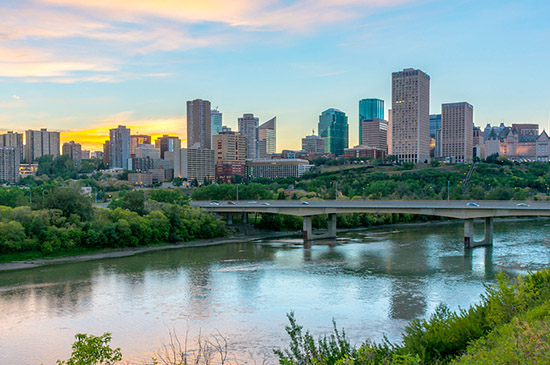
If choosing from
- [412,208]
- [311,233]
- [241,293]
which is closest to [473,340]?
[241,293]

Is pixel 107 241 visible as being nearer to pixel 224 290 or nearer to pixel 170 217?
pixel 170 217

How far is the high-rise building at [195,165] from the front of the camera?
181000mm

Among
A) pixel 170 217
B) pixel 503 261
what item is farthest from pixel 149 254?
pixel 503 261

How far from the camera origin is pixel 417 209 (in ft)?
180

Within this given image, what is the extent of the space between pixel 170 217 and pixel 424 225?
3564 centimetres

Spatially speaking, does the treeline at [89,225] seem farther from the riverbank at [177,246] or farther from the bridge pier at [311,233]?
the bridge pier at [311,233]

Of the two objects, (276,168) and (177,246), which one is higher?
(276,168)

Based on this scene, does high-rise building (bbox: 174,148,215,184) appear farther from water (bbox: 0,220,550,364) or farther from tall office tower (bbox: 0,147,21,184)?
water (bbox: 0,220,550,364)

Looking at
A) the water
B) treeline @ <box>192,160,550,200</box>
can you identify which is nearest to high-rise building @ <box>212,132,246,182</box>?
treeline @ <box>192,160,550,200</box>

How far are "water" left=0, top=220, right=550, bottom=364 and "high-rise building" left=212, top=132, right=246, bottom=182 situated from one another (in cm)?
14099

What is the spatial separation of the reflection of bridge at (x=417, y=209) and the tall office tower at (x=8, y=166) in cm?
11748

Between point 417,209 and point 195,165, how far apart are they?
5303 inches

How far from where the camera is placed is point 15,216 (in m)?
45.6

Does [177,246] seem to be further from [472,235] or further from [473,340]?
A: [473,340]
